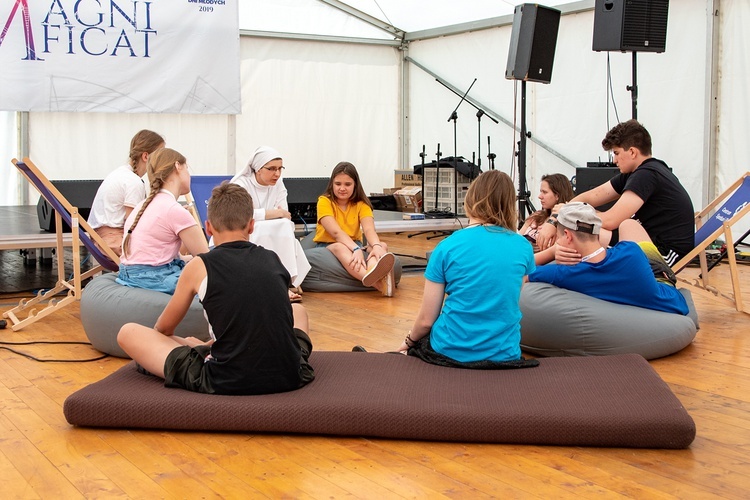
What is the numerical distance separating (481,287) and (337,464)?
97cm

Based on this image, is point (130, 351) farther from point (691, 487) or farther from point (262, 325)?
point (691, 487)

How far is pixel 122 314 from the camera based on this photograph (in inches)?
166

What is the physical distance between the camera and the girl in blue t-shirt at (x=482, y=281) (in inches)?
134

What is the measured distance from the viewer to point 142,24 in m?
9.45

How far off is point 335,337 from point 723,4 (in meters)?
5.42

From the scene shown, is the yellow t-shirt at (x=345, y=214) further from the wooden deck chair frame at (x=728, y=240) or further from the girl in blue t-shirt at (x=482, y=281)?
the girl in blue t-shirt at (x=482, y=281)

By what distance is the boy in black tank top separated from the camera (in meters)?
3.05

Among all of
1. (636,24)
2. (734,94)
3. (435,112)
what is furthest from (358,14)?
(734,94)

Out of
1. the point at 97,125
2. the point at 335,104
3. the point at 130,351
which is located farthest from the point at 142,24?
the point at 130,351

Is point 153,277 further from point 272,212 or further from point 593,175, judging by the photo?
point 593,175

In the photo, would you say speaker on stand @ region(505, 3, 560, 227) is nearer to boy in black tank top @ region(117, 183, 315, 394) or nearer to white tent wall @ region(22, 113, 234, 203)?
white tent wall @ region(22, 113, 234, 203)

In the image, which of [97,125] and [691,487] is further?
[97,125]

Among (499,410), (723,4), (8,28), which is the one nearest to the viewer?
(499,410)

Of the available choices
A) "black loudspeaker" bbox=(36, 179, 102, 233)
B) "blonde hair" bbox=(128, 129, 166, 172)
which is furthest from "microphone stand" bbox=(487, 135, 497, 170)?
"blonde hair" bbox=(128, 129, 166, 172)
